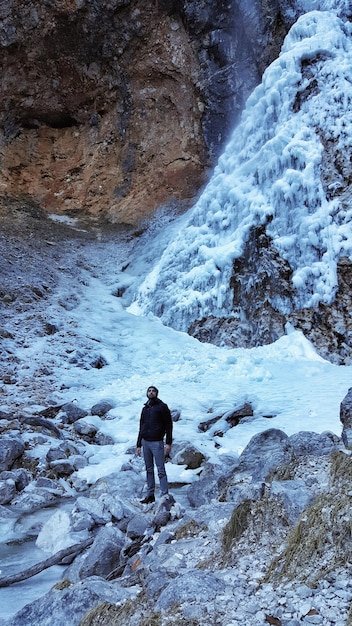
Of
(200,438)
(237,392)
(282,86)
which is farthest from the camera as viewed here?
(282,86)

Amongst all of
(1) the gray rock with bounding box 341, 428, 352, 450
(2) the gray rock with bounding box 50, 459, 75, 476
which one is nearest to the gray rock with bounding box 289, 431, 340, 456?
(1) the gray rock with bounding box 341, 428, 352, 450

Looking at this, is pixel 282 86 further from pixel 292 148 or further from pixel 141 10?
pixel 141 10

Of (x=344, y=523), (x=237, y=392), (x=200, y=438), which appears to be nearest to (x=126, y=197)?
(x=237, y=392)

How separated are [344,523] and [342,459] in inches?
36.9

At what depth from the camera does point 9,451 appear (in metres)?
7.29

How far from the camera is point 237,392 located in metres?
10.5

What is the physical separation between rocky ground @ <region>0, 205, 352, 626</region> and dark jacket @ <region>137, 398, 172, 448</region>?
683 millimetres

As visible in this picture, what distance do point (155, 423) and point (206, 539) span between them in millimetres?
2131

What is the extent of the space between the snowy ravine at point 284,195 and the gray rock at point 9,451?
7.80 metres

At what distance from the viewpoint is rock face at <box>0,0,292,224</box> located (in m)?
21.5

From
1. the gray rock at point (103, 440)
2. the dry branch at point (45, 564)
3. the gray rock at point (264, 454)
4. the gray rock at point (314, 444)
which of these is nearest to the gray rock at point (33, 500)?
the dry branch at point (45, 564)

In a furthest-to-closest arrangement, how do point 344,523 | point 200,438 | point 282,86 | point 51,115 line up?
1. point 51,115
2. point 282,86
3. point 200,438
4. point 344,523

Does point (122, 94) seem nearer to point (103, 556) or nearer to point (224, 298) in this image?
point (224, 298)

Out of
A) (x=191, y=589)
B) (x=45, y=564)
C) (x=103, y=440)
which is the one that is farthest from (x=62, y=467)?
(x=191, y=589)
